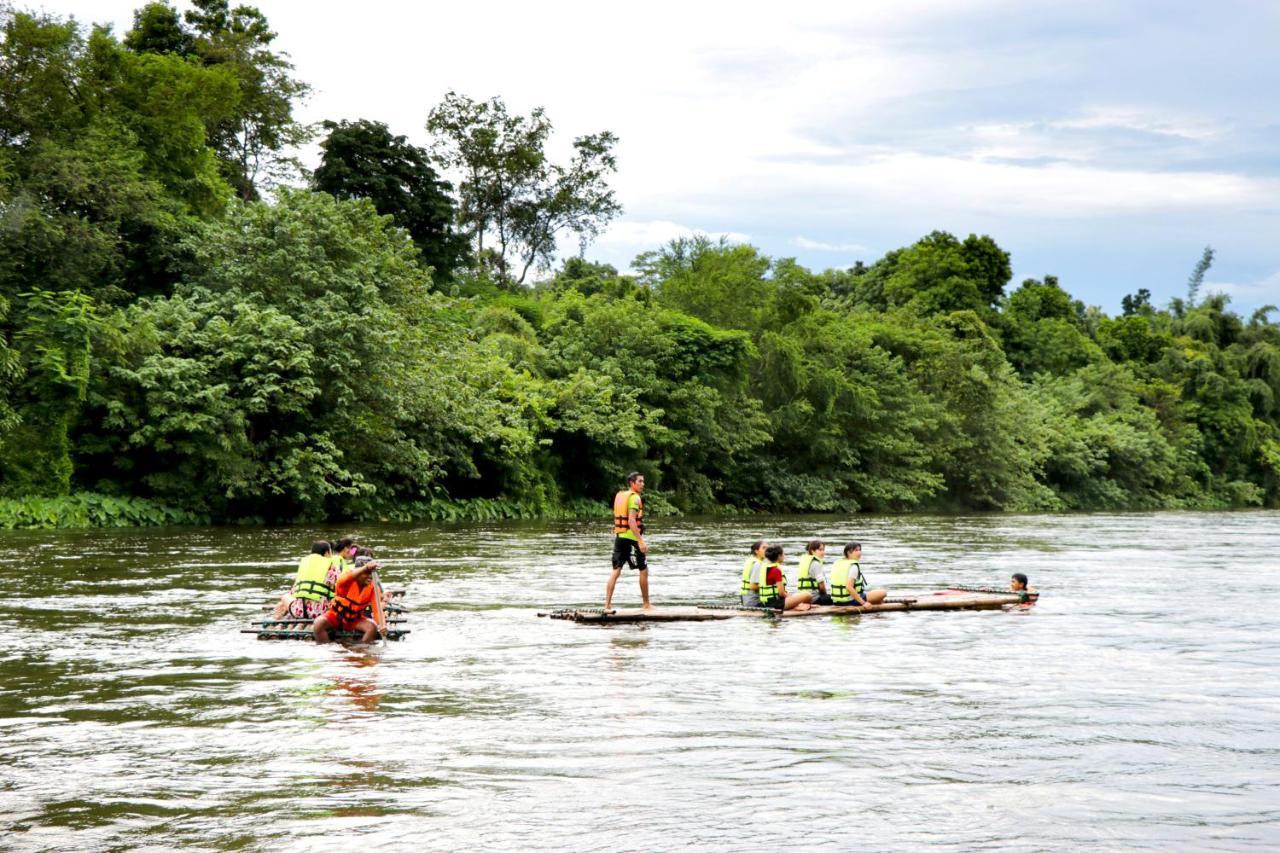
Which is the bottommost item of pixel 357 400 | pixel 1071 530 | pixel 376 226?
pixel 1071 530

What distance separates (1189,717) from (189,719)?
338 inches

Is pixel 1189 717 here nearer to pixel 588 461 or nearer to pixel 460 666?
pixel 460 666

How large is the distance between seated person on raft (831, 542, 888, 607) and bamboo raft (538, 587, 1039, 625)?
0.15 m

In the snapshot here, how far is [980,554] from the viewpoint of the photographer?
3344 centimetres

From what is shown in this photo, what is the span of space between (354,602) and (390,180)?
49849mm

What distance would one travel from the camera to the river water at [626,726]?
8.42 meters

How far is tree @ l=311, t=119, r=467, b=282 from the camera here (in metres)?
63.0

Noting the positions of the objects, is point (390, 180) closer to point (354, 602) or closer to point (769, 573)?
point (769, 573)

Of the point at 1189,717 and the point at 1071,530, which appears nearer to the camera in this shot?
the point at 1189,717

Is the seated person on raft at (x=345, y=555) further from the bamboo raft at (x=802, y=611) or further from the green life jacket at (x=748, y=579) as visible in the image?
the green life jacket at (x=748, y=579)

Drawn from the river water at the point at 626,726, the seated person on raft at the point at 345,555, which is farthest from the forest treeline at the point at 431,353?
the seated person on raft at the point at 345,555

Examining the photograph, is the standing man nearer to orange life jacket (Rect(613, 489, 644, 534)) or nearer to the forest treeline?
orange life jacket (Rect(613, 489, 644, 534))

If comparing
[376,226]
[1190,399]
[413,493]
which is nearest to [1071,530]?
[413,493]

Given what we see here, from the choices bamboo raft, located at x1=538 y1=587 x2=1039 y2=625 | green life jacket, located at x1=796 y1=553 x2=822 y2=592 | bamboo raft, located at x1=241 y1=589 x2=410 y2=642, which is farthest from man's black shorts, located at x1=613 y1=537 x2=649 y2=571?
bamboo raft, located at x1=241 y1=589 x2=410 y2=642
